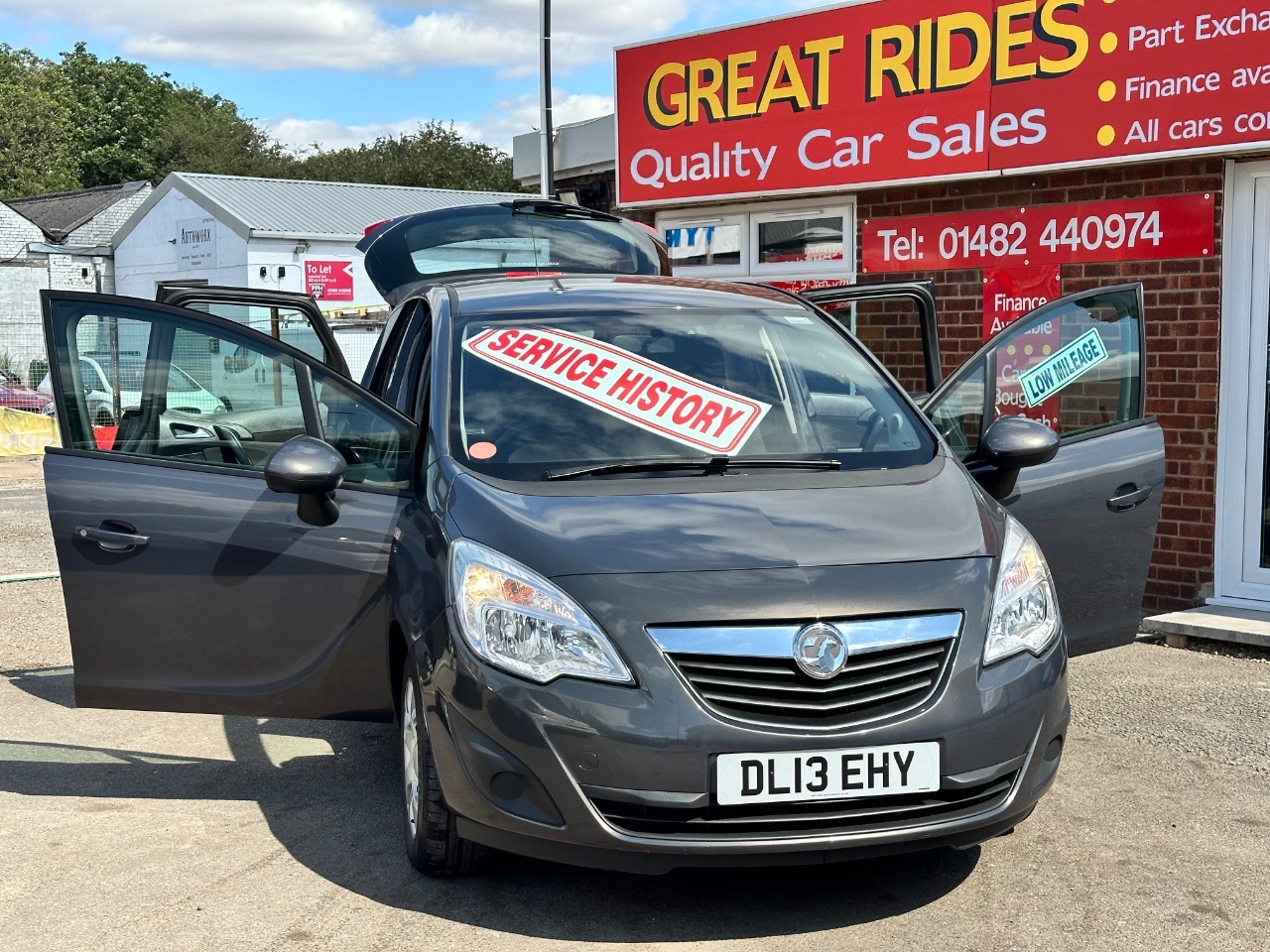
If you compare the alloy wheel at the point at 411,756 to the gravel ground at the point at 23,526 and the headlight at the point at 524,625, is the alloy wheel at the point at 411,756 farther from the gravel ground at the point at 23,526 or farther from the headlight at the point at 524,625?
the gravel ground at the point at 23,526

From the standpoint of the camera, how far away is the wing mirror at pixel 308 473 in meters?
4.34

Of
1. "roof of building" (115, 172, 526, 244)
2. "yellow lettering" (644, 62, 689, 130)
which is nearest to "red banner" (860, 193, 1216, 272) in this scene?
"yellow lettering" (644, 62, 689, 130)

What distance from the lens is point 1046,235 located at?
8836 millimetres

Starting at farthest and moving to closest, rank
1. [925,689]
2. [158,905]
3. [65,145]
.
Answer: [65,145] < [158,905] < [925,689]

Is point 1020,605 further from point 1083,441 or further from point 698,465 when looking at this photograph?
point 1083,441

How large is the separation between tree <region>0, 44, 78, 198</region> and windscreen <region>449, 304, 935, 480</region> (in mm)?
75055

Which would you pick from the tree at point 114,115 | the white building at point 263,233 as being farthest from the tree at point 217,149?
the white building at point 263,233

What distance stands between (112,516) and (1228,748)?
4.14 metres

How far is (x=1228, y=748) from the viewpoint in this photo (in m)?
5.58

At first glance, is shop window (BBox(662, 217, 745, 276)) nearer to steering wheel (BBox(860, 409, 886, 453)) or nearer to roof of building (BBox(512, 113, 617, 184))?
roof of building (BBox(512, 113, 617, 184))

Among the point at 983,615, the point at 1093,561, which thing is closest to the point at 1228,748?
the point at 1093,561

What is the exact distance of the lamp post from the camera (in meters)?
13.5

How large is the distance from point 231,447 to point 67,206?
6282 cm

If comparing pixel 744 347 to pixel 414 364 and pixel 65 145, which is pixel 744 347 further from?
pixel 65 145
